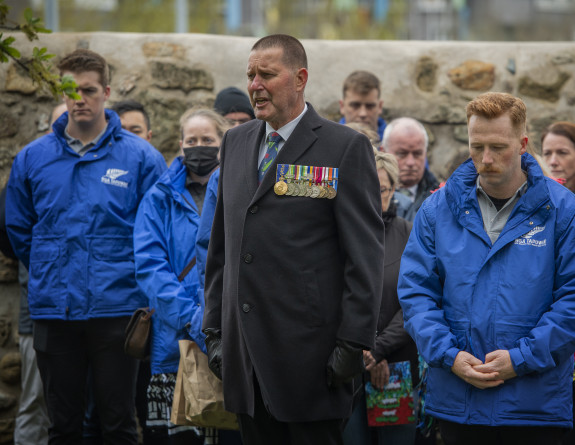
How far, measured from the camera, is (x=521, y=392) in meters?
3.19

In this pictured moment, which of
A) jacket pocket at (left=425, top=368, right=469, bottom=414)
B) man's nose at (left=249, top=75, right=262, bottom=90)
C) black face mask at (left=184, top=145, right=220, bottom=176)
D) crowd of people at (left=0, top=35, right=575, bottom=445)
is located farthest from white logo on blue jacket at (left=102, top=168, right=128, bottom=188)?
jacket pocket at (left=425, top=368, right=469, bottom=414)

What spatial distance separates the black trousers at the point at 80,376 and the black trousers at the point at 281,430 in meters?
1.36

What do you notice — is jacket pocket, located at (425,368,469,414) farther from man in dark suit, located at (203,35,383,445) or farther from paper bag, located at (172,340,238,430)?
paper bag, located at (172,340,238,430)

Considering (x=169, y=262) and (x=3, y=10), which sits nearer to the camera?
(x=3, y=10)

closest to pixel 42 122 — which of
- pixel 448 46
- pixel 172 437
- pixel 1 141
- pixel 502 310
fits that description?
pixel 1 141

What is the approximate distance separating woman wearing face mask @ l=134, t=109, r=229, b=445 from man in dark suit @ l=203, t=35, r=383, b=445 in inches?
32.6

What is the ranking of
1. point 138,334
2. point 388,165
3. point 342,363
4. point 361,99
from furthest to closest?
point 361,99, point 388,165, point 138,334, point 342,363

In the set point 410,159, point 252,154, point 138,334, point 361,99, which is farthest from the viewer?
point 361,99

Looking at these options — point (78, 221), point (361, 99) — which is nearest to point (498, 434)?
point (78, 221)

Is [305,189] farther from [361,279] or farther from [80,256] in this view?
[80,256]

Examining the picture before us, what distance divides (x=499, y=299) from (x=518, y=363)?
254 millimetres

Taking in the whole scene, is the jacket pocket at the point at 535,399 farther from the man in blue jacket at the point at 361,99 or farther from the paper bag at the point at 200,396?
the man in blue jacket at the point at 361,99

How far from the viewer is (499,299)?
325 cm

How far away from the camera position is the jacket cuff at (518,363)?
3.15 meters
